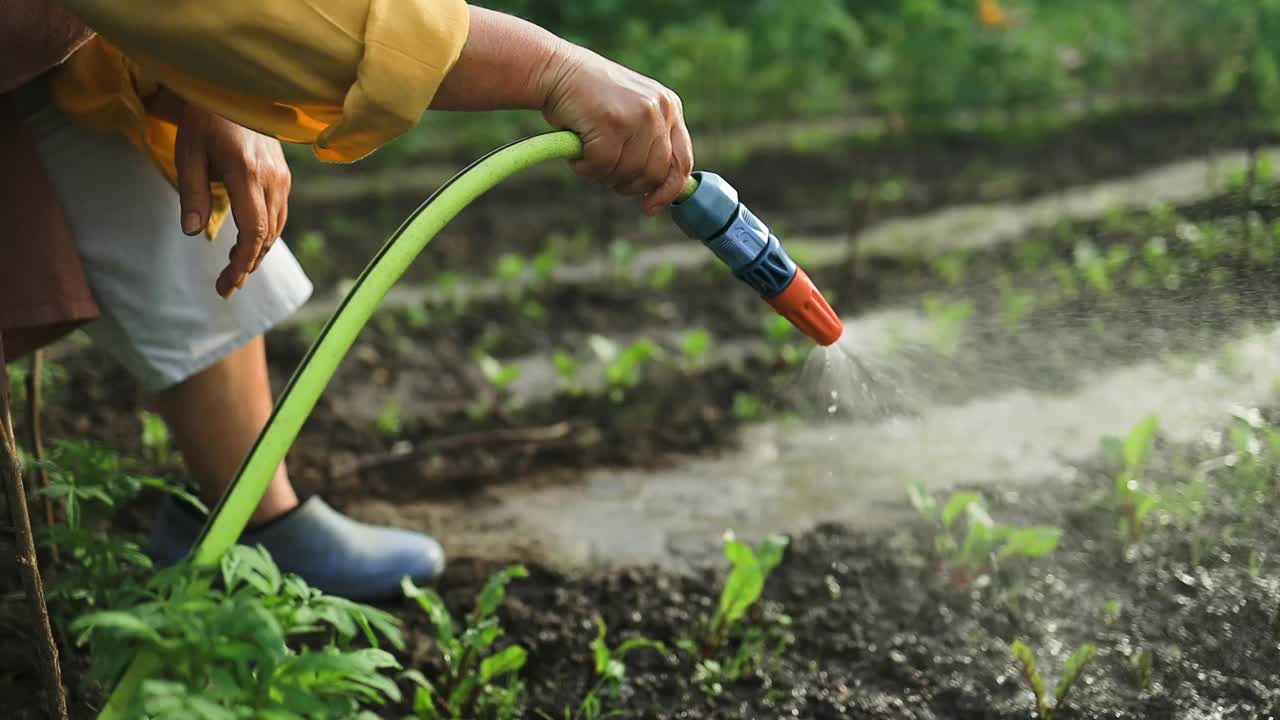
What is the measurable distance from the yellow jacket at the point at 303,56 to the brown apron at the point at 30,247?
52 centimetres

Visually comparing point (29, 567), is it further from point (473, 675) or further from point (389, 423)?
point (389, 423)

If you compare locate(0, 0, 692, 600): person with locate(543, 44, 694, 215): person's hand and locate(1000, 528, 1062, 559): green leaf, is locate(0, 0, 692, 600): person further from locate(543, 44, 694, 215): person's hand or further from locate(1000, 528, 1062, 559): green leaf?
locate(1000, 528, 1062, 559): green leaf

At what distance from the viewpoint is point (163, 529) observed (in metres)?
2.19

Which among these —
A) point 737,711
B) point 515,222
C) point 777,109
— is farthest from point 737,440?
point 777,109

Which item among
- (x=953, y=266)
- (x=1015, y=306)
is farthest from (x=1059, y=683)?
(x=953, y=266)

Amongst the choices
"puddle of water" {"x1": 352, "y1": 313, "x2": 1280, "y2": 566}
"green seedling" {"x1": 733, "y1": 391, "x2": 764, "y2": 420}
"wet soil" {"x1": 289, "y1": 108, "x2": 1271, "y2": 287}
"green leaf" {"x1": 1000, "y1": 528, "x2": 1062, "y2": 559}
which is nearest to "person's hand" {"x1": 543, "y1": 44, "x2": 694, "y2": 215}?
"puddle of water" {"x1": 352, "y1": 313, "x2": 1280, "y2": 566}

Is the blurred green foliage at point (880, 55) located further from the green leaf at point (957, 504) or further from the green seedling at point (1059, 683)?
the green seedling at point (1059, 683)

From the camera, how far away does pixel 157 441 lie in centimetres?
283

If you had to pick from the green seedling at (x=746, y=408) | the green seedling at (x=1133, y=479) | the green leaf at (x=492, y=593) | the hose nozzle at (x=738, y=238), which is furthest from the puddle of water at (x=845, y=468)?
the hose nozzle at (x=738, y=238)

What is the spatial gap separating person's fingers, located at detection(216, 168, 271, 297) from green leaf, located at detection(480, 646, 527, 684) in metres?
0.68

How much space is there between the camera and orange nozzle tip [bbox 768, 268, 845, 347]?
64.6 inches

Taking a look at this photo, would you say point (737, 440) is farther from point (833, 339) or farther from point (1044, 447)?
point (833, 339)

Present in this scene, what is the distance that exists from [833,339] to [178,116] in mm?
935

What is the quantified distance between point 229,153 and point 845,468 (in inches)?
63.4
